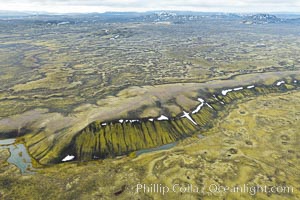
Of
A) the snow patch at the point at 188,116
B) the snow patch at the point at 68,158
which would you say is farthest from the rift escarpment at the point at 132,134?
the snow patch at the point at 68,158

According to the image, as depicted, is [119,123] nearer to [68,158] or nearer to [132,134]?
[132,134]

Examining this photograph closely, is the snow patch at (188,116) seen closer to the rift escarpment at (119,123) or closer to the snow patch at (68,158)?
the rift escarpment at (119,123)

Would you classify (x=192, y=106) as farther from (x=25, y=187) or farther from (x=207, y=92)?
(x=25, y=187)

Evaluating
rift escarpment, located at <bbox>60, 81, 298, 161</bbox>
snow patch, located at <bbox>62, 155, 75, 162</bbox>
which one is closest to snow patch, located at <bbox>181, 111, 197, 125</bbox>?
rift escarpment, located at <bbox>60, 81, 298, 161</bbox>

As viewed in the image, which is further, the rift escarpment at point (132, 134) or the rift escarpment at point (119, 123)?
the rift escarpment at point (119, 123)

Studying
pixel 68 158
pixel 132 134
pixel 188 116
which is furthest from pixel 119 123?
pixel 188 116

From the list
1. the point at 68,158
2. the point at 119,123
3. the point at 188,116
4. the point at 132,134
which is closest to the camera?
the point at 68,158

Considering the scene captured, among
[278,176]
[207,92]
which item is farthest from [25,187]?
[207,92]

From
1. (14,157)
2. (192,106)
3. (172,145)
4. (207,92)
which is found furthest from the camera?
(207,92)
